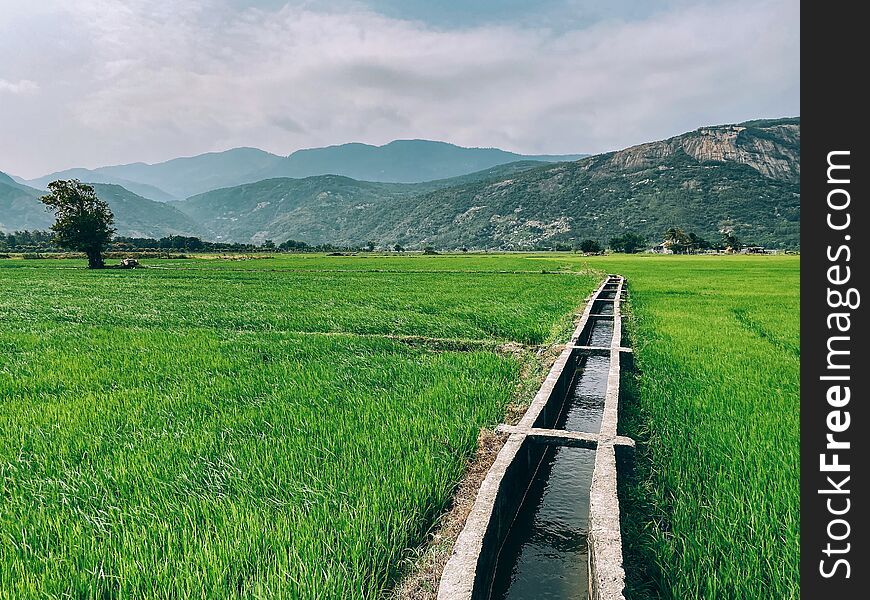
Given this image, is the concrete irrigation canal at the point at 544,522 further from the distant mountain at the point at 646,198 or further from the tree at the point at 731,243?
the distant mountain at the point at 646,198

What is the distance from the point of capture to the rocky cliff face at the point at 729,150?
17200cm

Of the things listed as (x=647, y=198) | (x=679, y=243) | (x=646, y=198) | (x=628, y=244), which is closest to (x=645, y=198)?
(x=646, y=198)

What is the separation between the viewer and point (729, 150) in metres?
175

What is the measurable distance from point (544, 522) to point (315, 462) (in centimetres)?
192

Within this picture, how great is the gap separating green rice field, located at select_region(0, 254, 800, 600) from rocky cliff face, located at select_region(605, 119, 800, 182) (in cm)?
18286

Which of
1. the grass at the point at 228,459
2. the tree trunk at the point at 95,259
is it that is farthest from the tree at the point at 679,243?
the grass at the point at 228,459

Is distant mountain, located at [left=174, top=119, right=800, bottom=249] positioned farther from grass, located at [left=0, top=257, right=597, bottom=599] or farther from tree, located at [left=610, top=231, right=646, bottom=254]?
grass, located at [left=0, top=257, right=597, bottom=599]

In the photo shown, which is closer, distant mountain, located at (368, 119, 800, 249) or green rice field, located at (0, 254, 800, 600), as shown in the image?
green rice field, located at (0, 254, 800, 600)

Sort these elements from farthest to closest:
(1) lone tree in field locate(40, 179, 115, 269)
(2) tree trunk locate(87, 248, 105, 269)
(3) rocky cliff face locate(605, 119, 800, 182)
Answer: (3) rocky cliff face locate(605, 119, 800, 182) → (2) tree trunk locate(87, 248, 105, 269) → (1) lone tree in field locate(40, 179, 115, 269)

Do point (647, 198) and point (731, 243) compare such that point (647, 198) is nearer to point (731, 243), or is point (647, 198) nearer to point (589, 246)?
point (731, 243)

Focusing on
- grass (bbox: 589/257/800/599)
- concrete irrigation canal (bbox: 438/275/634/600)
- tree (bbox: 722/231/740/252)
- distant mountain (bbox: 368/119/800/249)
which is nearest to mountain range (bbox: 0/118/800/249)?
distant mountain (bbox: 368/119/800/249)

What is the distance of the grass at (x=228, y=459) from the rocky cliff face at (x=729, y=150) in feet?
604

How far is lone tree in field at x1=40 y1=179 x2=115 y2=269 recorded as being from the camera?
39625 millimetres
